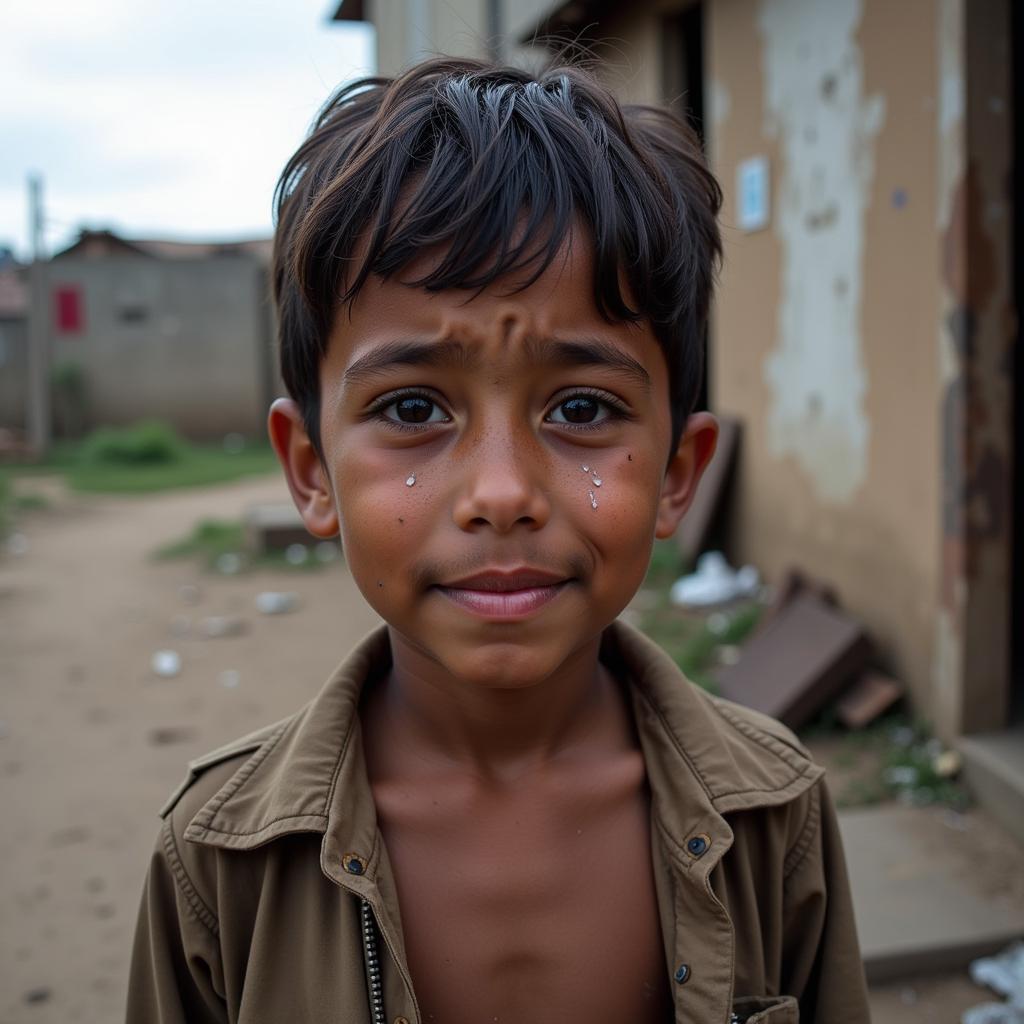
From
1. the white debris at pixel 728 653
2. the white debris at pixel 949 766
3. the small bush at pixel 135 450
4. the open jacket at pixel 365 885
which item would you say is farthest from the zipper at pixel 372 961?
the small bush at pixel 135 450

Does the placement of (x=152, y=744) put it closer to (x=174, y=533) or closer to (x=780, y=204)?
(x=780, y=204)

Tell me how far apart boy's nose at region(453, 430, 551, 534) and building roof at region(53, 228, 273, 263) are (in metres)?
23.4

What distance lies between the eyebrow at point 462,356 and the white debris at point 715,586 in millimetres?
4100

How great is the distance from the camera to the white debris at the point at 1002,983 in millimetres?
2289

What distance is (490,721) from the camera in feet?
4.41

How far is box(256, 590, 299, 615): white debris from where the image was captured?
6.30 m

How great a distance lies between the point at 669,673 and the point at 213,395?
60.4 feet

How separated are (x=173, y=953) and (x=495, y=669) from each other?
0.55 m

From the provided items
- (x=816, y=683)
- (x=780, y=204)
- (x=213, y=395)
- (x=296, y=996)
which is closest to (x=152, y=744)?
(x=816, y=683)

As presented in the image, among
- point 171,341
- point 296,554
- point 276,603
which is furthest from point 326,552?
point 171,341

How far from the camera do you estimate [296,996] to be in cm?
120

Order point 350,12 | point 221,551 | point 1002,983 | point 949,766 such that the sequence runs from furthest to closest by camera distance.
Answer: point 350,12 < point 221,551 < point 949,766 < point 1002,983

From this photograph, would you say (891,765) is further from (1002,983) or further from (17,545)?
(17,545)

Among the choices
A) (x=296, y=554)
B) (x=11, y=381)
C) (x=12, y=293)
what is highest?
(x=12, y=293)
